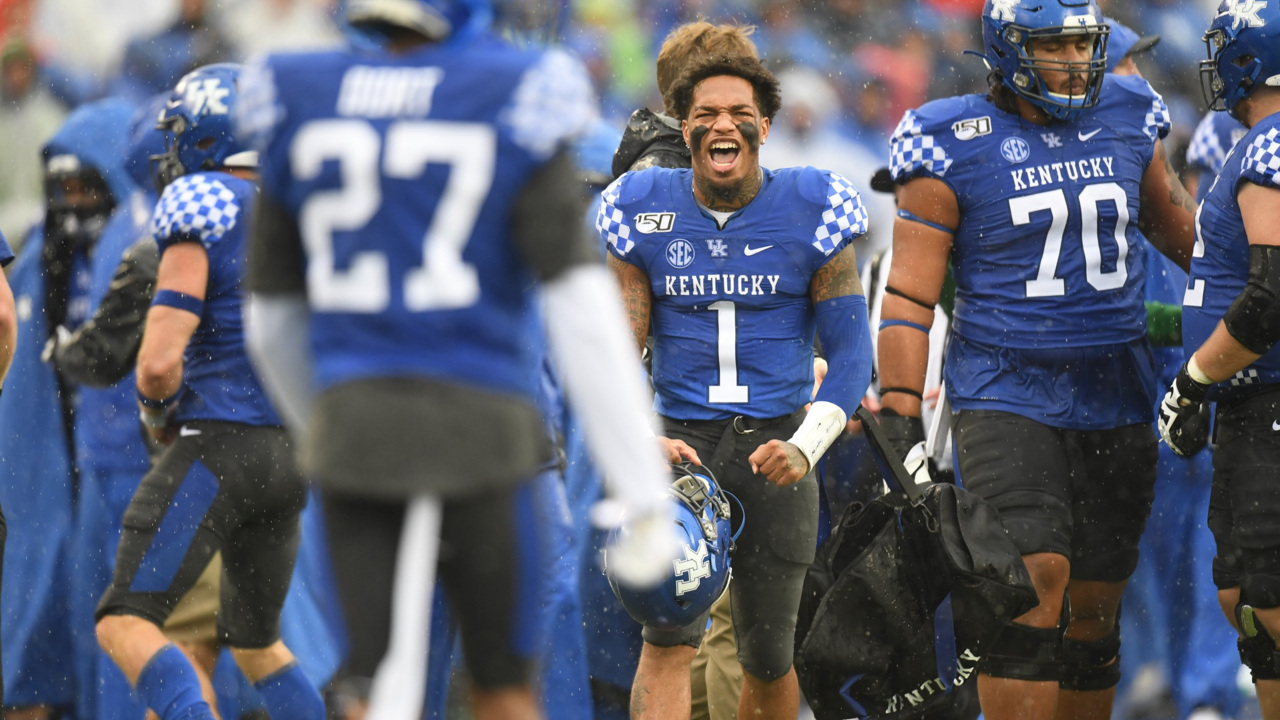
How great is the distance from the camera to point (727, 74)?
487 centimetres

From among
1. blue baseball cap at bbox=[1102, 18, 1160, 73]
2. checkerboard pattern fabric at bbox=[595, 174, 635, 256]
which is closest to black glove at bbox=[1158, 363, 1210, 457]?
checkerboard pattern fabric at bbox=[595, 174, 635, 256]

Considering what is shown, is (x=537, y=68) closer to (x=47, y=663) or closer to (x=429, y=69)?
(x=429, y=69)

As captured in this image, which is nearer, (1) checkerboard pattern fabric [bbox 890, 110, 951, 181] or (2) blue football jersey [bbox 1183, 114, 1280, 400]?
(2) blue football jersey [bbox 1183, 114, 1280, 400]

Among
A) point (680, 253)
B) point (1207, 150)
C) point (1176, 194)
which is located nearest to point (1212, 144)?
point (1207, 150)

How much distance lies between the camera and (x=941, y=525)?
4.55 metres

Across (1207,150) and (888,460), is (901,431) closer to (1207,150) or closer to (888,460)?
(888,460)

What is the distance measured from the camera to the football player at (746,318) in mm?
4750

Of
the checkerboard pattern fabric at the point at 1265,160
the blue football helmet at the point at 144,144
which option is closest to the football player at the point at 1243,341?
the checkerboard pattern fabric at the point at 1265,160

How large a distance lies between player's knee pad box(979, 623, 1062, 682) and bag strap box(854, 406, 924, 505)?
0.49m

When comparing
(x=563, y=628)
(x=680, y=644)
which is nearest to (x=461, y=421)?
(x=680, y=644)

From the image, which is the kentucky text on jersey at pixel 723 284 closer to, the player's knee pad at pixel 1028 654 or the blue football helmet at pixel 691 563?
the blue football helmet at pixel 691 563

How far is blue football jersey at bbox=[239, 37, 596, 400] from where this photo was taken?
8.84 ft

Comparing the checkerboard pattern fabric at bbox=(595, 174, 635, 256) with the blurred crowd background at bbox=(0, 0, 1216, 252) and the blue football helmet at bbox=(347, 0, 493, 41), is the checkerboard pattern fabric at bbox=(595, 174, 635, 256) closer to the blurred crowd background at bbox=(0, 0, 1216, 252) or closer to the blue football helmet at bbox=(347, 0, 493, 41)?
the blue football helmet at bbox=(347, 0, 493, 41)

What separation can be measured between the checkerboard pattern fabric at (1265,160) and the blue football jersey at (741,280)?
1095 mm
